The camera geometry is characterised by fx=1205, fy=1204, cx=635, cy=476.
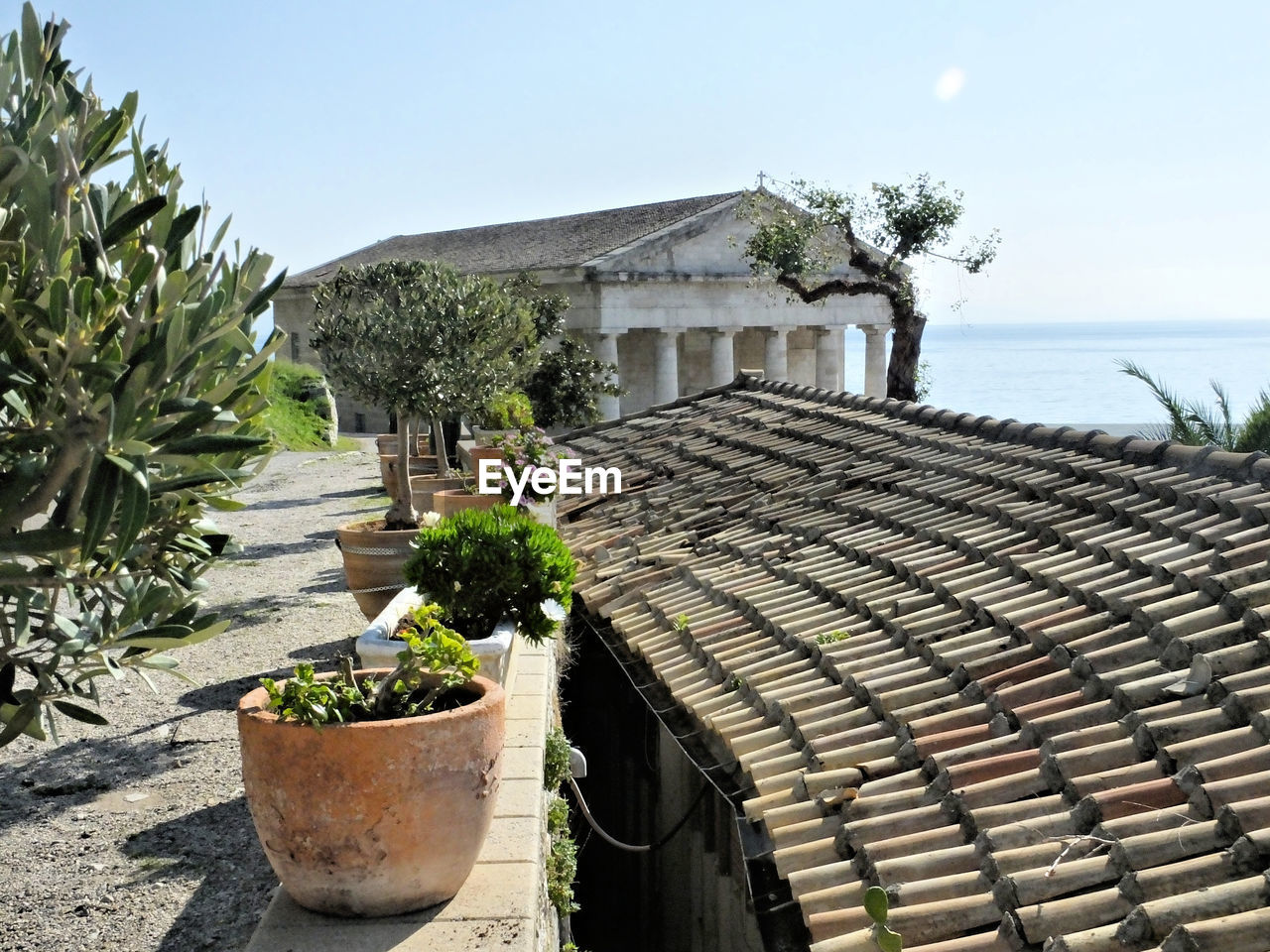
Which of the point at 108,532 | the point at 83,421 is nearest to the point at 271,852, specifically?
the point at 108,532

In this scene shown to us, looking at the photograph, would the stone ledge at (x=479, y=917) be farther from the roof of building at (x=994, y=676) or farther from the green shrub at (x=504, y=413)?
the green shrub at (x=504, y=413)

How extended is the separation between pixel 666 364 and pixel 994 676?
118ft

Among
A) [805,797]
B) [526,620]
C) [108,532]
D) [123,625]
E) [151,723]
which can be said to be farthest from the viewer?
[151,723]

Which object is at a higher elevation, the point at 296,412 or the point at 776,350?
the point at 776,350

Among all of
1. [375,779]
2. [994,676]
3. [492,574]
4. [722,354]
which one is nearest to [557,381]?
[722,354]

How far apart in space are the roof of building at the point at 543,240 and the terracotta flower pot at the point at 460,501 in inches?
1056

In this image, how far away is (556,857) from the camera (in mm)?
5203

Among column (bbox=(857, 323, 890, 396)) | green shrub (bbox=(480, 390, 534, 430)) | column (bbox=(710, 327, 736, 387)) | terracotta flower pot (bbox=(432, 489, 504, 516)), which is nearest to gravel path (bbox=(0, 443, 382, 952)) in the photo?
terracotta flower pot (bbox=(432, 489, 504, 516))

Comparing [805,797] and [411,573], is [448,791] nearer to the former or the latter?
Answer: [805,797]

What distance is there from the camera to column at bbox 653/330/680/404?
4050cm

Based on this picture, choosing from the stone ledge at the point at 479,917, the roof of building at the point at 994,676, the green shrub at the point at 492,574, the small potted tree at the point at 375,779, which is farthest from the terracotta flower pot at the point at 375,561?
the small potted tree at the point at 375,779

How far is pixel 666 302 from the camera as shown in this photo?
40.0m

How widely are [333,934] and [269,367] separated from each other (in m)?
1.62

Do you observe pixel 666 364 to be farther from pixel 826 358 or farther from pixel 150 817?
pixel 150 817
